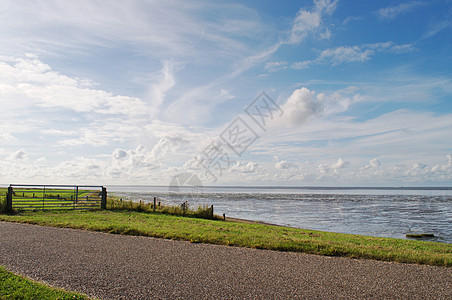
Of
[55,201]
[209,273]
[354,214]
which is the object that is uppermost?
[55,201]

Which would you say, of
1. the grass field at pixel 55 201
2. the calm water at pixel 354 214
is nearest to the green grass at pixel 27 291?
the grass field at pixel 55 201

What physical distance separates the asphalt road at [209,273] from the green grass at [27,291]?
0.28 metres

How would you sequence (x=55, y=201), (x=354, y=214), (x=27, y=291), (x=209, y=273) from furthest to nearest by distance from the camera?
(x=55, y=201) → (x=354, y=214) → (x=209, y=273) → (x=27, y=291)

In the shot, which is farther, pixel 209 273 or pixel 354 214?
pixel 354 214

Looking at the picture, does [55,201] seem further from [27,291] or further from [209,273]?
[209,273]

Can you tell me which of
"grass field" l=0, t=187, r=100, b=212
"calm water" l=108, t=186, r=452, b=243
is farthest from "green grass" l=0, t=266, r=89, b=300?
"calm water" l=108, t=186, r=452, b=243

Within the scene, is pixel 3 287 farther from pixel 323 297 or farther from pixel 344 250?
pixel 344 250

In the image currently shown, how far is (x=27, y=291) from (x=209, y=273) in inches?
121

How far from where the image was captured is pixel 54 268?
6.50m

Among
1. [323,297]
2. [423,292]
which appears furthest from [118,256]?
[423,292]

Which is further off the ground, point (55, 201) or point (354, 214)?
point (55, 201)

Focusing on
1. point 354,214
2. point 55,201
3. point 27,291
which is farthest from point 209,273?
point 55,201

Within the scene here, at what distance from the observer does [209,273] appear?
6258 millimetres

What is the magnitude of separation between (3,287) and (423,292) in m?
6.94
